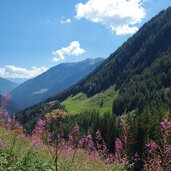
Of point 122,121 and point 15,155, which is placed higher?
point 122,121

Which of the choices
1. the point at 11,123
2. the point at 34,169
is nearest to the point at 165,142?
the point at 34,169

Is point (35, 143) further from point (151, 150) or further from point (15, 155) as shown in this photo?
point (151, 150)

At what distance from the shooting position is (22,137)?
14.1m

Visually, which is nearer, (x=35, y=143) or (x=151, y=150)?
(x=151, y=150)

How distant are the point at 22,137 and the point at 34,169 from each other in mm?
5128

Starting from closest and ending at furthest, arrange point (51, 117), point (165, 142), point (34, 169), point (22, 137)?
point (165, 142)
point (51, 117)
point (34, 169)
point (22, 137)

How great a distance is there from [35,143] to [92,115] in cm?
17382

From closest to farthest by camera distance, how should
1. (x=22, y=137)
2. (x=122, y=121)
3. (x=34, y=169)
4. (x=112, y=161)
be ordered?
(x=122, y=121) → (x=34, y=169) → (x=112, y=161) → (x=22, y=137)

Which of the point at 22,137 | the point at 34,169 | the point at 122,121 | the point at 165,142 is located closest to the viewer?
the point at 165,142

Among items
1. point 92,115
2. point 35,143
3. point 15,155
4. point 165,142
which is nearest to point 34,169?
point 15,155

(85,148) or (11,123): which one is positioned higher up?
(11,123)

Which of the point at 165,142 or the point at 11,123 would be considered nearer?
the point at 165,142

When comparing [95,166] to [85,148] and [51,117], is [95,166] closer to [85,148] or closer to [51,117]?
[85,148]

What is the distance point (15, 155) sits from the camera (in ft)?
Result: 34.6
